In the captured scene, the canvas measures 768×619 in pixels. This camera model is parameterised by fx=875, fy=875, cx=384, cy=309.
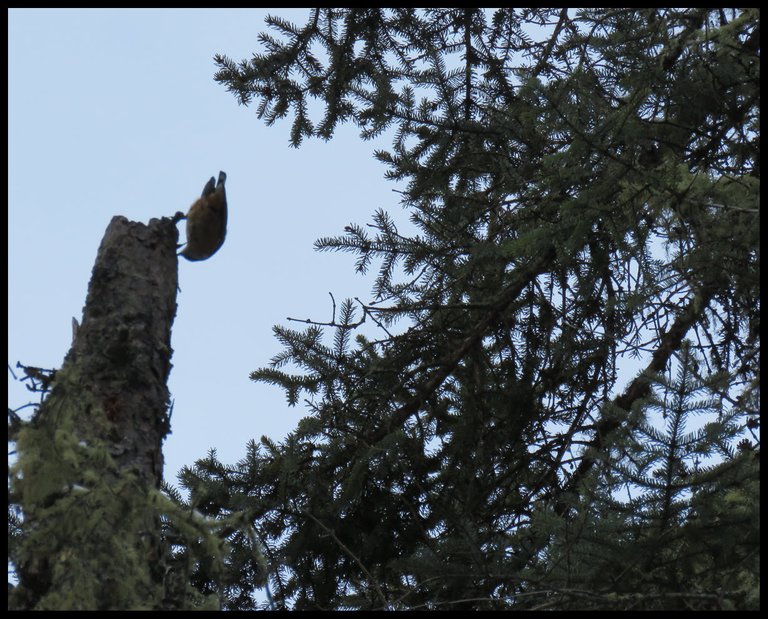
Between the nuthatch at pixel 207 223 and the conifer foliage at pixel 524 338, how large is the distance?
35.7 inches

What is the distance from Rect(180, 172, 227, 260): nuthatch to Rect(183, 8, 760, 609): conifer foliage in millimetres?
907

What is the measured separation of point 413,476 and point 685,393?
157cm

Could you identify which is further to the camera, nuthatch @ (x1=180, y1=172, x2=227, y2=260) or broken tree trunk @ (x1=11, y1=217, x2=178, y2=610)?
nuthatch @ (x1=180, y1=172, x2=227, y2=260)

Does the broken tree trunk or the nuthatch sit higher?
the nuthatch

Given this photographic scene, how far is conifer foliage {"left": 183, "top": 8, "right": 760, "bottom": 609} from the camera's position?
328 centimetres

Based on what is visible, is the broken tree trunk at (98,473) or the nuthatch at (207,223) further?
the nuthatch at (207,223)

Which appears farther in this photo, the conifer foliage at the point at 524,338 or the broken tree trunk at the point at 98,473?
the conifer foliage at the point at 524,338

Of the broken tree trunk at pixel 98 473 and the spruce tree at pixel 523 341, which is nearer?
the broken tree trunk at pixel 98 473

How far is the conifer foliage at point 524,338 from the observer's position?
3.28 m

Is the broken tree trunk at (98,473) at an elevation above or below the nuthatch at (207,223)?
below

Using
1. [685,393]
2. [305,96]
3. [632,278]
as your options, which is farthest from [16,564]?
[305,96]

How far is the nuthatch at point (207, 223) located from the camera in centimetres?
389

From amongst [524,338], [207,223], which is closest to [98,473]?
[207,223]
